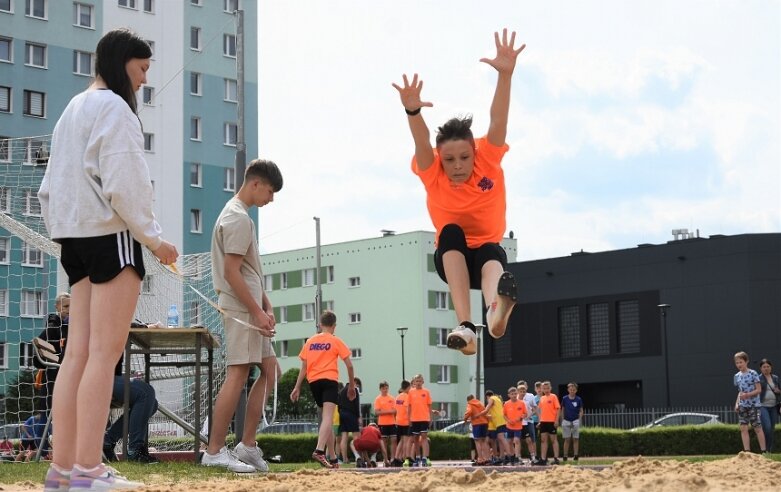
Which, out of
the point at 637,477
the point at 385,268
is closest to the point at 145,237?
the point at 637,477

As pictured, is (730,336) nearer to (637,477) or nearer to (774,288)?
(774,288)

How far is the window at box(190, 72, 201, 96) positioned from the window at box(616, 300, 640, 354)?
25994 mm

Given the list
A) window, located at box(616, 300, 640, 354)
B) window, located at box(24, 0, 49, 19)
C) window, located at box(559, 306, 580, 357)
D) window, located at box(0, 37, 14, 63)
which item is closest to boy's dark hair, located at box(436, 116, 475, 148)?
window, located at box(0, 37, 14, 63)

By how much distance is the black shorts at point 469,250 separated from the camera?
8102 mm

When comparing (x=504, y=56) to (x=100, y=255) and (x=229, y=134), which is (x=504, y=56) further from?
(x=229, y=134)

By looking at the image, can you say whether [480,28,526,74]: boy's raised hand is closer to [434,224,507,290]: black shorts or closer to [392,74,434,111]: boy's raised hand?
[392,74,434,111]: boy's raised hand

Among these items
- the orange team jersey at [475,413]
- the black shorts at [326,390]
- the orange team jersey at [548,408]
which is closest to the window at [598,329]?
the orange team jersey at [548,408]

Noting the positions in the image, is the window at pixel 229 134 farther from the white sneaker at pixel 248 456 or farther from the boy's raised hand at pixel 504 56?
the boy's raised hand at pixel 504 56

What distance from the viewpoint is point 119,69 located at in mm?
6016

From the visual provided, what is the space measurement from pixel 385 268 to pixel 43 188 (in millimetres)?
75943

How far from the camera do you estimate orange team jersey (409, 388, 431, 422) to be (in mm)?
21656

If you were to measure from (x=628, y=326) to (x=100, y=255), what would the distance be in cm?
5679

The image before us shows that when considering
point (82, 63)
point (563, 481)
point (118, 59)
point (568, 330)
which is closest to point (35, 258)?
point (82, 63)

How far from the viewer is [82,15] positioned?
57906 mm
